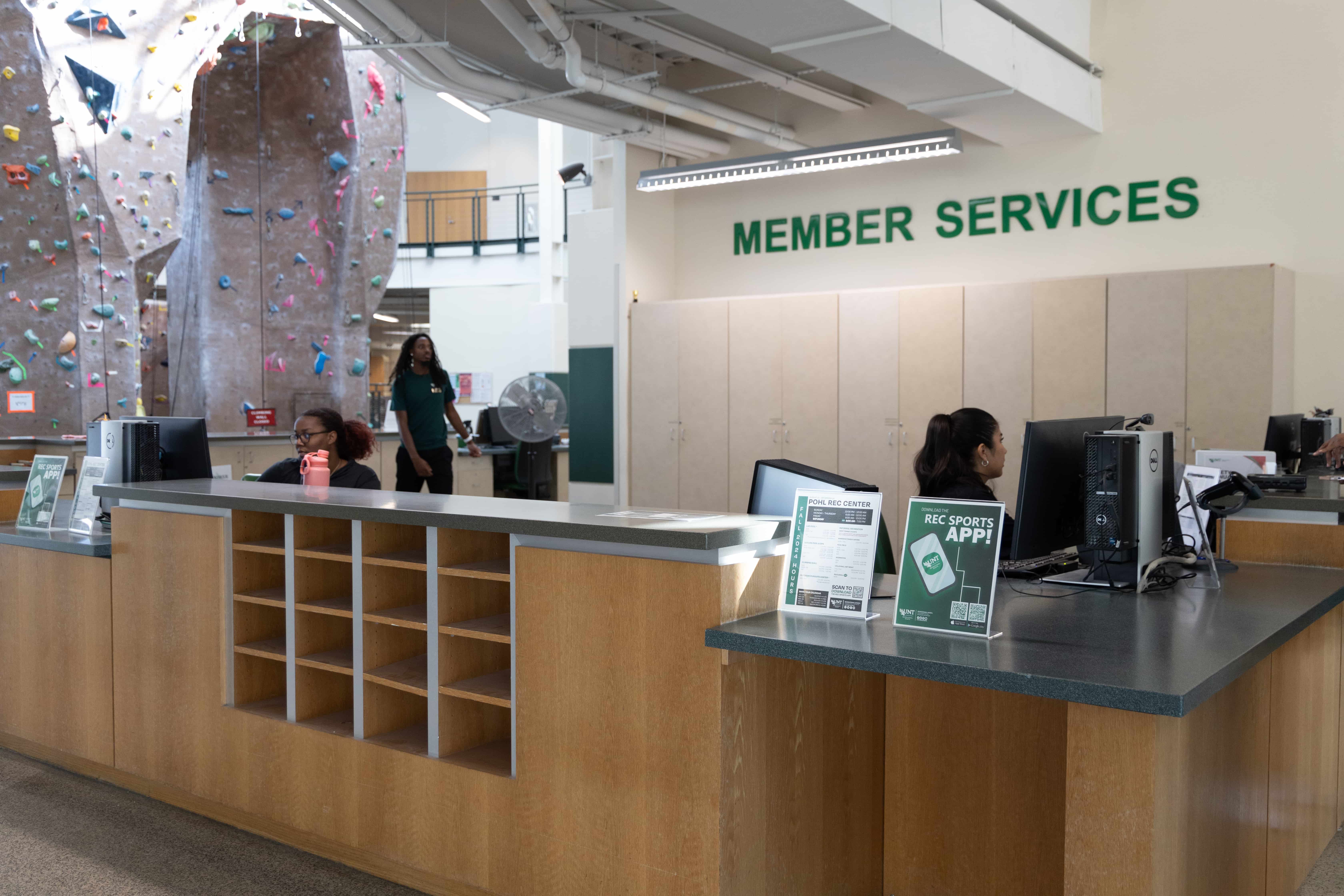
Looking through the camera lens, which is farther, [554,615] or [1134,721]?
[554,615]

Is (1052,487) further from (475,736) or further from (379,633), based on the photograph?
(379,633)

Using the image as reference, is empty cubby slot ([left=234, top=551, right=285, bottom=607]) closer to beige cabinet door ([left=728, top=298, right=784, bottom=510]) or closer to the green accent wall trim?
beige cabinet door ([left=728, top=298, right=784, bottom=510])

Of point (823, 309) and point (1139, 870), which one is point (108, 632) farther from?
point (823, 309)

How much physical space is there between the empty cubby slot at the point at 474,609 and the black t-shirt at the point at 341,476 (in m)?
1.39

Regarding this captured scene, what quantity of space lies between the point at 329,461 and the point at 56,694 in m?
1.31

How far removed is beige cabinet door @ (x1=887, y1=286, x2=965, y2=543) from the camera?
6.80 m

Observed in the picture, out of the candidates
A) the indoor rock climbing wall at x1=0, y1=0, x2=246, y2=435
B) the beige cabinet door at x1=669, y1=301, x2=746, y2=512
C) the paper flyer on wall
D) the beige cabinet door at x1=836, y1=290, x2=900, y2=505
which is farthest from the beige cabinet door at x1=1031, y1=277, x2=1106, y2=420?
the indoor rock climbing wall at x1=0, y1=0, x2=246, y2=435

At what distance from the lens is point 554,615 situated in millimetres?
2539

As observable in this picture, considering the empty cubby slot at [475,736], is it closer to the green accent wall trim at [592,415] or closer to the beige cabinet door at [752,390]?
the beige cabinet door at [752,390]

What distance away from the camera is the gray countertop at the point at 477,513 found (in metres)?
2.31

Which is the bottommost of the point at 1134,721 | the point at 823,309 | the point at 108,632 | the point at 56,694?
the point at 56,694

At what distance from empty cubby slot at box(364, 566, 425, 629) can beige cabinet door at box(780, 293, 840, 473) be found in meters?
4.46

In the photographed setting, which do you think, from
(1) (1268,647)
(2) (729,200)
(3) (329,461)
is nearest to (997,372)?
(2) (729,200)

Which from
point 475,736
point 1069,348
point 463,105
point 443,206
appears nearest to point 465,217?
point 443,206
